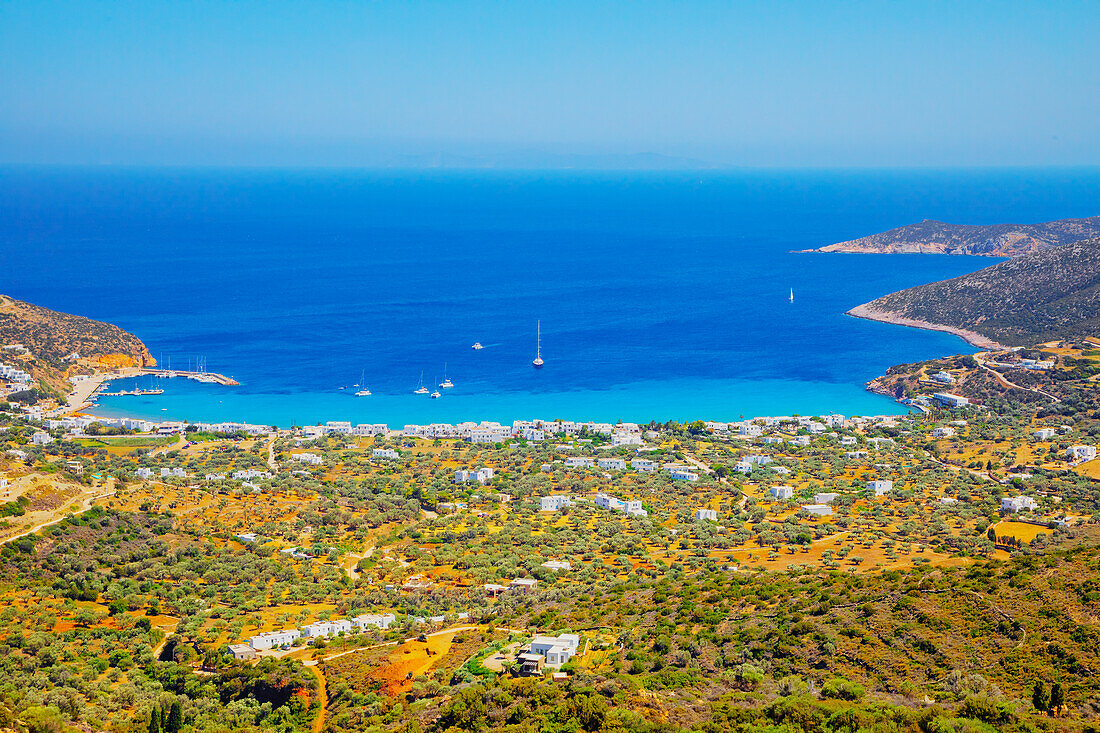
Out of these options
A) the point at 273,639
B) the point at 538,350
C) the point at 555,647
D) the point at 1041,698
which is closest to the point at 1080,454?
the point at 1041,698

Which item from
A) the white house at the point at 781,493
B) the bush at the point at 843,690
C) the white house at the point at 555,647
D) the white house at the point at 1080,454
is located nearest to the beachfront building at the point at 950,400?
the white house at the point at 1080,454

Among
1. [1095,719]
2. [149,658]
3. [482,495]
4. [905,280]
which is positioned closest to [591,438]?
[482,495]

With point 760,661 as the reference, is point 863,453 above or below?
below

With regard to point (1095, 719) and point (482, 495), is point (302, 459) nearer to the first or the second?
point (482, 495)

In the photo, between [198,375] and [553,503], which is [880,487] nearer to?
[553,503]

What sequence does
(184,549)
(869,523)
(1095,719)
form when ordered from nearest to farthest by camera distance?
(1095,719) → (184,549) → (869,523)

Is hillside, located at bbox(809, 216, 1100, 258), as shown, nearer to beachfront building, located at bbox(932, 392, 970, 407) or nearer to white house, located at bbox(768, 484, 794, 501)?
beachfront building, located at bbox(932, 392, 970, 407)
